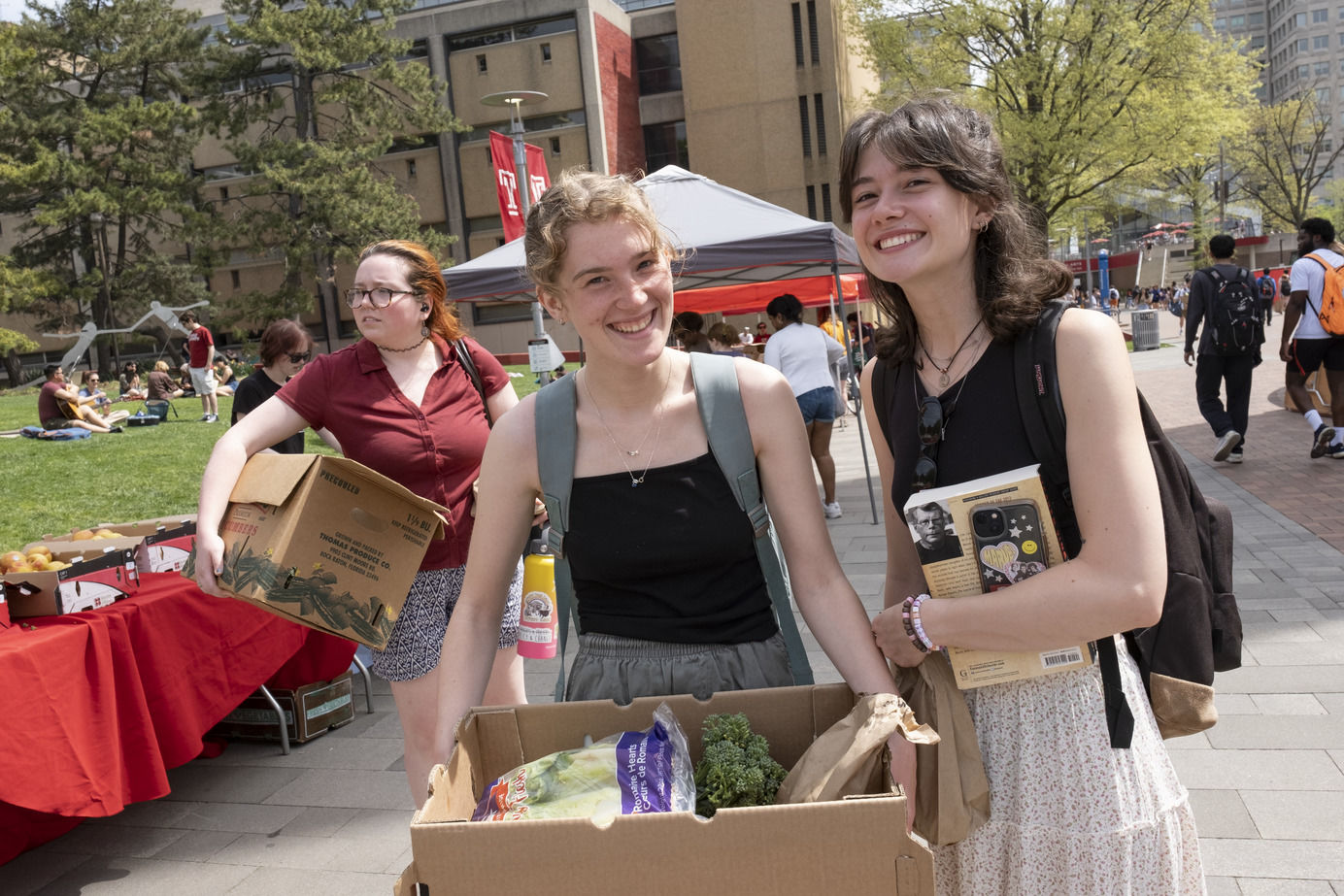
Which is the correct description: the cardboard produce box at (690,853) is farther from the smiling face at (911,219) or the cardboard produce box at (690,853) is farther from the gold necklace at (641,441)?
the smiling face at (911,219)

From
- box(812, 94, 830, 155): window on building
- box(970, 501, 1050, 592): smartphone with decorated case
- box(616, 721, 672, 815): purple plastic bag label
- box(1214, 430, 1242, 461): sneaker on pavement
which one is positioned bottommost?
box(1214, 430, 1242, 461): sneaker on pavement

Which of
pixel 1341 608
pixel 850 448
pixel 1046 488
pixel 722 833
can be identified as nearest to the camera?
pixel 722 833

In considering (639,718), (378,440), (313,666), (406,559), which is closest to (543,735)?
(639,718)

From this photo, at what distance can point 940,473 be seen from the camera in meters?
1.67

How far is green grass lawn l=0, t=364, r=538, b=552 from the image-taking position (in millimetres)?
9758

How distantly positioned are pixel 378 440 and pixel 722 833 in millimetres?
2151

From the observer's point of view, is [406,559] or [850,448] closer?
[406,559]

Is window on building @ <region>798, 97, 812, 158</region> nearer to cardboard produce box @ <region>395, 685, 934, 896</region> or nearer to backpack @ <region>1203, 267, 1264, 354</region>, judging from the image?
backpack @ <region>1203, 267, 1264, 354</region>

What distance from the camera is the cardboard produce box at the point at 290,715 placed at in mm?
4992

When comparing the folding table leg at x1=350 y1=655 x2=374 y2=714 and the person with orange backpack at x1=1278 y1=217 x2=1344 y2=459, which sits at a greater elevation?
the person with orange backpack at x1=1278 y1=217 x2=1344 y2=459

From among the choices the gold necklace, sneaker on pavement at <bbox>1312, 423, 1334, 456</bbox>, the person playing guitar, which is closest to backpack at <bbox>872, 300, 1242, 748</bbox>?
the gold necklace

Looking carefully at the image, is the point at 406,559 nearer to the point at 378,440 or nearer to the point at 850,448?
the point at 378,440

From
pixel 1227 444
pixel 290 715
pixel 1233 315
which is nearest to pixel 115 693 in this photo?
pixel 290 715

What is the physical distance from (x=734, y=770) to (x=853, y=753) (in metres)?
0.18
